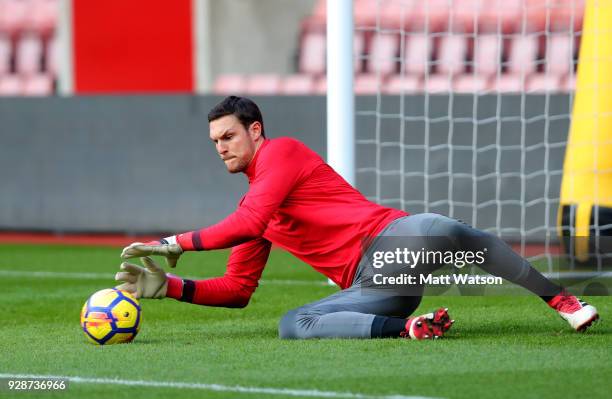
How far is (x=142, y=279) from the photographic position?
620 centimetres

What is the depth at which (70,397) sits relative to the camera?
183 inches

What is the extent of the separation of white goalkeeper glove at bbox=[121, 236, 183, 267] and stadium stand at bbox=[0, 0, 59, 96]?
40.0 ft

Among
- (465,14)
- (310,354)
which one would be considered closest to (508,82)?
(465,14)

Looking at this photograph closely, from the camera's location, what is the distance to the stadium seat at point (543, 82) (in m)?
12.3

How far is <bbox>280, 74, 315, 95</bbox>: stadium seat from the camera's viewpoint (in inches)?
600

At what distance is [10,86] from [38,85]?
0.41 metres

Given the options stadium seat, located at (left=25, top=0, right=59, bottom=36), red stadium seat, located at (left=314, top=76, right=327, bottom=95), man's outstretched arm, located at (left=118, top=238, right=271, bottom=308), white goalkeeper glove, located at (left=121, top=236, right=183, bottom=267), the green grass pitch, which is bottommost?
the green grass pitch

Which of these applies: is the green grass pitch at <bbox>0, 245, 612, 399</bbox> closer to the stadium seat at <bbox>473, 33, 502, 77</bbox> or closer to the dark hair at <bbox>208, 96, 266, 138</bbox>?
the dark hair at <bbox>208, 96, 266, 138</bbox>

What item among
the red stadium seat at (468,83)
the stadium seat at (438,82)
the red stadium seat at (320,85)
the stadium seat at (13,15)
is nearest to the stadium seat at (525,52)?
the red stadium seat at (468,83)

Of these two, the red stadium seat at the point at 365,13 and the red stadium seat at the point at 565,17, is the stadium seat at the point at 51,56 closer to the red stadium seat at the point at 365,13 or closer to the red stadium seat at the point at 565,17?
the red stadium seat at the point at 365,13

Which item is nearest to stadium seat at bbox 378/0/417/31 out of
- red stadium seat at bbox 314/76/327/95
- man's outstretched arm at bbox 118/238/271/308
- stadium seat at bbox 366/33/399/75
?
stadium seat at bbox 366/33/399/75

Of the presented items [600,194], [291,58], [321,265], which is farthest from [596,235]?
[291,58]

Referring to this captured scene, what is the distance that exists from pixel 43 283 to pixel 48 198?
14.7 ft

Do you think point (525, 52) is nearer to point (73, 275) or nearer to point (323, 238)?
point (73, 275)
